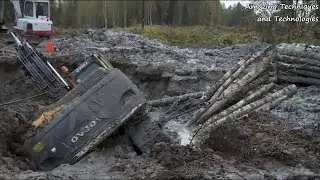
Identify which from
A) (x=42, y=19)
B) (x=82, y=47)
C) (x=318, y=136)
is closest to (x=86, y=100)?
(x=318, y=136)

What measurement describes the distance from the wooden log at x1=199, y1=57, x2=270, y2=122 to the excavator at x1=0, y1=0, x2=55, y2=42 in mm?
11163

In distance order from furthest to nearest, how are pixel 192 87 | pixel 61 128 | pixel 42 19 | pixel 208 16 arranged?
pixel 208 16, pixel 42 19, pixel 192 87, pixel 61 128

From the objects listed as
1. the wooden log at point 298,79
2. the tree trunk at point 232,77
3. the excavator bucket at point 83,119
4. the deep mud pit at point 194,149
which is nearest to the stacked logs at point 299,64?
the wooden log at point 298,79

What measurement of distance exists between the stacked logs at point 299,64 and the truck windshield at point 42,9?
481 inches

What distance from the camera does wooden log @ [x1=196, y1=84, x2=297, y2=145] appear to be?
7.24 m

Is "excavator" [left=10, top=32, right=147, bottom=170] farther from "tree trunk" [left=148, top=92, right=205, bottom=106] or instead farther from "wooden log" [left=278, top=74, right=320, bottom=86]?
"wooden log" [left=278, top=74, right=320, bottom=86]

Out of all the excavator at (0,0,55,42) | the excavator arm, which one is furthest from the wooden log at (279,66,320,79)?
the excavator at (0,0,55,42)

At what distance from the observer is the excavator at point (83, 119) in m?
6.09

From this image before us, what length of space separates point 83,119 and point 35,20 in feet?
44.4

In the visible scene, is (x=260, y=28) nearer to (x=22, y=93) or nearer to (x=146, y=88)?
(x=146, y=88)

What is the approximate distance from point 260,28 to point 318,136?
14541 millimetres

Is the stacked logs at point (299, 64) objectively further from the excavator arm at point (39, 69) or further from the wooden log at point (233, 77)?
the excavator arm at point (39, 69)

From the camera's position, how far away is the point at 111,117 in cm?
644

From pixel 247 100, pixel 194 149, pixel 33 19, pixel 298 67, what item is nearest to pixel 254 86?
pixel 247 100
